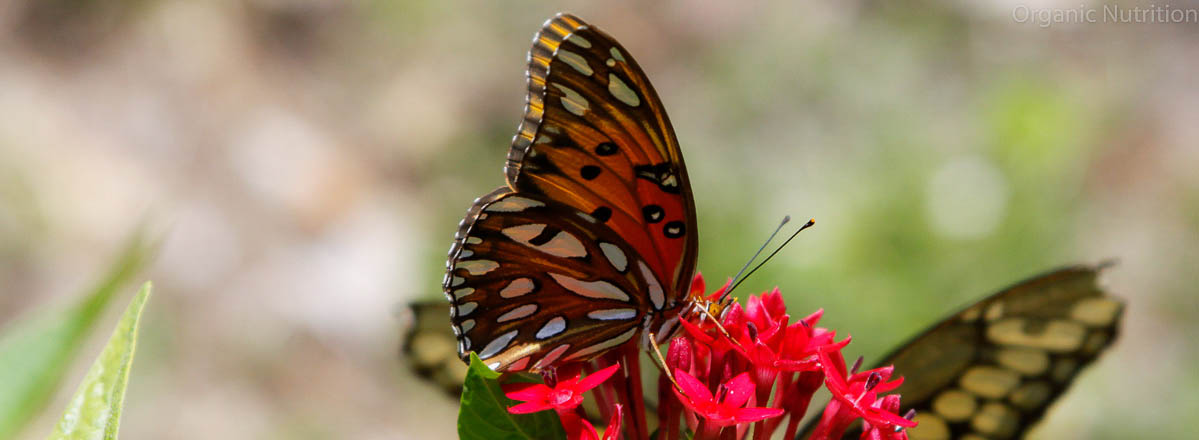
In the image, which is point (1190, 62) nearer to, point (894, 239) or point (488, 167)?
point (894, 239)

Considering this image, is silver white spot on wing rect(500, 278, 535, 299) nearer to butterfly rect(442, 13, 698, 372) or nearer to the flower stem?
butterfly rect(442, 13, 698, 372)

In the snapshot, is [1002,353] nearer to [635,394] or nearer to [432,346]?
[635,394]

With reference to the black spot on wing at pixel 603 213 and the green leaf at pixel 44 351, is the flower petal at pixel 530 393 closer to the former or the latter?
the black spot on wing at pixel 603 213

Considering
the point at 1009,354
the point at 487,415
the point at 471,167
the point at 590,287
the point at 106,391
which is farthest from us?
the point at 471,167

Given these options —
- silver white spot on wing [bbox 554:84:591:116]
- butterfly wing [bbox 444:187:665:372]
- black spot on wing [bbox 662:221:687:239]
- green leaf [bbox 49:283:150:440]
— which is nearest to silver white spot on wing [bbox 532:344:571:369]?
butterfly wing [bbox 444:187:665:372]

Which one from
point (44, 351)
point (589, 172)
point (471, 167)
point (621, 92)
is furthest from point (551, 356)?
point (471, 167)

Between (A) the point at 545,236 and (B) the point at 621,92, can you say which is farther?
(A) the point at 545,236

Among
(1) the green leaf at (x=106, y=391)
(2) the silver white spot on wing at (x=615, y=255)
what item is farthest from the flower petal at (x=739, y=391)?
(1) the green leaf at (x=106, y=391)
